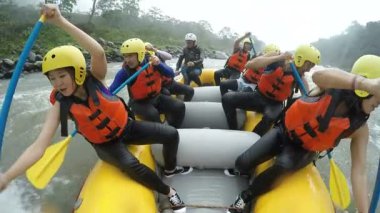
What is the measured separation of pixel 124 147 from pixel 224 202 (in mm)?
889

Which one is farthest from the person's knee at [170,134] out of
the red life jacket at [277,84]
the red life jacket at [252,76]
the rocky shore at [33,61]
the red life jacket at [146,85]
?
the rocky shore at [33,61]

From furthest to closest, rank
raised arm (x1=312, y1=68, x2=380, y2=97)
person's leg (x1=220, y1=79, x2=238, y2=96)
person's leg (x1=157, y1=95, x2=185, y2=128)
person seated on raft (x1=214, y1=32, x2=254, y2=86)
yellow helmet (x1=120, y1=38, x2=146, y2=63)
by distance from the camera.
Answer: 1. person seated on raft (x1=214, y1=32, x2=254, y2=86)
2. person's leg (x1=220, y1=79, x2=238, y2=96)
3. person's leg (x1=157, y1=95, x2=185, y2=128)
4. yellow helmet (x1=120, y1=38, x2=146, y2=63)
5. raised arm (x1=312, y1=68, x2=380, y2=97)

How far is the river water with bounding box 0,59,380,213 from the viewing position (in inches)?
151

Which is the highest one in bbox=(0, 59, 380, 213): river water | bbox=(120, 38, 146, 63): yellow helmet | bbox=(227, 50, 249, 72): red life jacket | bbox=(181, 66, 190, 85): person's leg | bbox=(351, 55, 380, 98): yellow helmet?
bbox=(351, 55, 380, 98): yellow helmet

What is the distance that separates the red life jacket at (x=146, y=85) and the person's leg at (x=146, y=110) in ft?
0.21

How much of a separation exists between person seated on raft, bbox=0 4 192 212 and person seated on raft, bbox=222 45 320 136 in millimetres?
1297

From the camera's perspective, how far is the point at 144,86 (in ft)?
13.7

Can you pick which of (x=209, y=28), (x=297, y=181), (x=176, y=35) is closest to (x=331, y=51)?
(x=176, y=35)

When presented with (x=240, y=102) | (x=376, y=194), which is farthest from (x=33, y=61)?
(x=376, y=194)

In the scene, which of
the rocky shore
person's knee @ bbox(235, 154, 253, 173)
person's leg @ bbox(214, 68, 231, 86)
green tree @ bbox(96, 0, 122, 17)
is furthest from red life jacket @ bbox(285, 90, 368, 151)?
green tree @ bbox(96, 0, 122, 17)

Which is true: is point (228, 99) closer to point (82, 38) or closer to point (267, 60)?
point (267, 60)

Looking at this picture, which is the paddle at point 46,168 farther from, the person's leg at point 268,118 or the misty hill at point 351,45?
the misty hill at point 351,45

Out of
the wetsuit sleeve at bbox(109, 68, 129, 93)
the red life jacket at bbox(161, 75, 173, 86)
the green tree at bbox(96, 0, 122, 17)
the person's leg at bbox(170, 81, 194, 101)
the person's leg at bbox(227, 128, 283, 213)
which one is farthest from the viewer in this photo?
the green tree at bbox(96, 0, 122, 17)

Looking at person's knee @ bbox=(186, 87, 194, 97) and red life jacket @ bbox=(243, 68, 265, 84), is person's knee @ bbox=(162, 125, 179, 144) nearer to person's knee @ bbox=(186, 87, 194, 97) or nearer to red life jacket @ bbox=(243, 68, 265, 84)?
red life jacket @ bbox=(243, 68, 265, 84)
